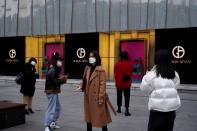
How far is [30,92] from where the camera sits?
10.9 meters

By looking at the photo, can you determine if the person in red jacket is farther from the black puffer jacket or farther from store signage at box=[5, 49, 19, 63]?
store signage at box=[5, 49, 19, 63]

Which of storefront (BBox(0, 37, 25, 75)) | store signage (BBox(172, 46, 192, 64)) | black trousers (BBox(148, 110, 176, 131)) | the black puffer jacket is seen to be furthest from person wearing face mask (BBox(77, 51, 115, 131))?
storefront (BBox(0, 37, 25, 75))

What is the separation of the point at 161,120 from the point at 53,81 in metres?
3.47

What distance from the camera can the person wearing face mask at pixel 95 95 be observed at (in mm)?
7047

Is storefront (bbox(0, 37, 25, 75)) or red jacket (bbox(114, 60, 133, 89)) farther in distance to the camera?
storefront (bbox(0, 37, 25, 75))

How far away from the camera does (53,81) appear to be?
322 inches

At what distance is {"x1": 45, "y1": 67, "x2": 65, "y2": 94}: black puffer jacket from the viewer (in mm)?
8156

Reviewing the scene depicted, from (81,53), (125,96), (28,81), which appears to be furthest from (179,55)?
(28,81)

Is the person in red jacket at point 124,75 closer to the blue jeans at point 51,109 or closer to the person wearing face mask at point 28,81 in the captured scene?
the person wearing face mask at point 28,81

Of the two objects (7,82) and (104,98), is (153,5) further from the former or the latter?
(104,98)

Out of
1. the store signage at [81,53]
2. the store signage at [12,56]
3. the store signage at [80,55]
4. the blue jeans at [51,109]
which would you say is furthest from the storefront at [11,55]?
the blue jeans at [51,109]

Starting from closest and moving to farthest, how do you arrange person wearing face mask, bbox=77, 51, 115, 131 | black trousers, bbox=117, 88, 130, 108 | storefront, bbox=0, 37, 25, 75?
person wearing face mask, bbox=77, 51, 115, 131 → black trousers, bbox=117, 88, 130, 108 → storefront, bbox=0, 37, 25, 75

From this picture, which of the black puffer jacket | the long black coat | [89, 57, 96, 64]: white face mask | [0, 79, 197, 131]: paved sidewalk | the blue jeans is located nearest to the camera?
[89, 57, 96, 64]: white face mask

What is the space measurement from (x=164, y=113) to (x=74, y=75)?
67.4ft
